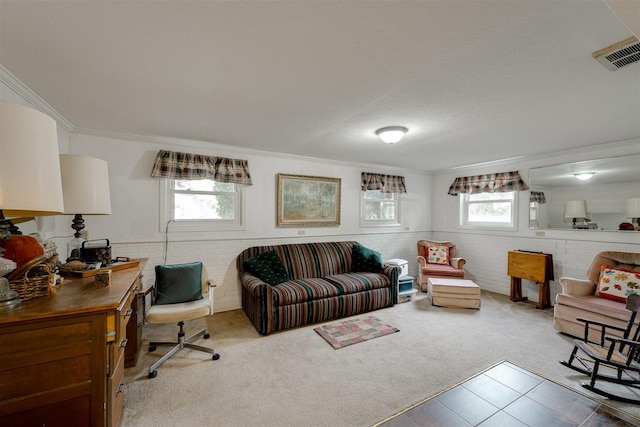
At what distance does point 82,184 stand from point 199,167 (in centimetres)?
159

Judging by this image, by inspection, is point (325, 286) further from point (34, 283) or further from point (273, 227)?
point (34, 283)

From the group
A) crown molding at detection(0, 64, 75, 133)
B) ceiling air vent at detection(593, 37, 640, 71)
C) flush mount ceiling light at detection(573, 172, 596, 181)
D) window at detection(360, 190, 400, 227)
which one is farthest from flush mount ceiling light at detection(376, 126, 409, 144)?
crown molding at detection(0, 64, 75, 133)

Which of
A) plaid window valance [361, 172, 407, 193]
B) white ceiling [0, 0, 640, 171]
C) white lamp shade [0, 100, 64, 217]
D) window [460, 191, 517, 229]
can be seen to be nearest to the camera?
white lamp shade [0, 100, 64, 217]

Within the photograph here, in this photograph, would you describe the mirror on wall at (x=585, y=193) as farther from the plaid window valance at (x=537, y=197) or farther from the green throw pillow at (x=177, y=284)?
the green throw pillow at (x=177, y=284)

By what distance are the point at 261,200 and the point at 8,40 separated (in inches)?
112

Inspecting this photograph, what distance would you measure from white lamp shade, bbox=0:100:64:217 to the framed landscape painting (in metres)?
3.08

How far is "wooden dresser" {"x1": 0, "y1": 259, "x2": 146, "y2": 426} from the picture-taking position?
44.8 inches

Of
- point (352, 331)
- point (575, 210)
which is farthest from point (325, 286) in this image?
point (575, 210)

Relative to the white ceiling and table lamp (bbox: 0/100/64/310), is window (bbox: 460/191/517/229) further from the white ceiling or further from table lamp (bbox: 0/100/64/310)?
table lamp (bbox: 0/100/64/310)

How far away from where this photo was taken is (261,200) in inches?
160

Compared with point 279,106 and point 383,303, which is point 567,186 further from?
point 279,106

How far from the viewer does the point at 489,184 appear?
→ 15.6 ft

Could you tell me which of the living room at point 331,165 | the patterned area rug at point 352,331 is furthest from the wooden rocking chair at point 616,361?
the patterned area rug at point 352,331

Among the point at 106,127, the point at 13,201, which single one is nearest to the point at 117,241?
the point at 106,127
